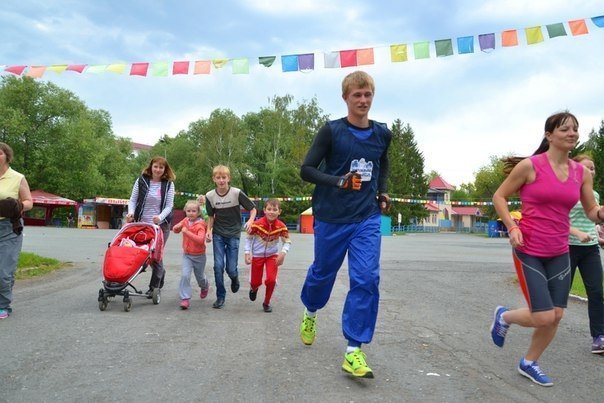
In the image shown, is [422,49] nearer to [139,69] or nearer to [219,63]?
[219,63]

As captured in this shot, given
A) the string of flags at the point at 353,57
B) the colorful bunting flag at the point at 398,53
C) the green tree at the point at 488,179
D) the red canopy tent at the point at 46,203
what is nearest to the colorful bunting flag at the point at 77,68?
the string of flags at the point at 353,57

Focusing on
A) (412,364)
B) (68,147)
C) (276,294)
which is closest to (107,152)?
(68,147)

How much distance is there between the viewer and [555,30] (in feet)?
40.9

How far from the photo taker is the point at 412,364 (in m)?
4.15

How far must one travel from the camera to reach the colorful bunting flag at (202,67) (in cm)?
1430

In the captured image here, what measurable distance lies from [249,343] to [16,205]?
3191mm

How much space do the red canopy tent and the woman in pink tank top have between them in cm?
5004

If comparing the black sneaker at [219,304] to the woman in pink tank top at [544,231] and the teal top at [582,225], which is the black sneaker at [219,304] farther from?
the teal top at [582,225]

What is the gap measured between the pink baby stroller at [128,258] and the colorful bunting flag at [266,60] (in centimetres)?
819

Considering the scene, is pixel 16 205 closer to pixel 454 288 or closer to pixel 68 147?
pixel 454 288

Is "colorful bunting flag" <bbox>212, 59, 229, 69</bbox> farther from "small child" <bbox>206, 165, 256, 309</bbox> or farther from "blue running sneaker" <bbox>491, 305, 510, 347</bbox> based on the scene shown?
"blue running sneaker" <bbox>491, 305, 510, 347</bbox>

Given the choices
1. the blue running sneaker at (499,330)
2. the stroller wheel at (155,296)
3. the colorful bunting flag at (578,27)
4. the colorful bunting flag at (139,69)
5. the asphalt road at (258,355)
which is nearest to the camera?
the asphalt road at (258,355)

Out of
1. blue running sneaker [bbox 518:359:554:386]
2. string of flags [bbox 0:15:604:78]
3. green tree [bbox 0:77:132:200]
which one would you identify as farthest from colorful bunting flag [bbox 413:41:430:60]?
green tree [bbox 0:77:132:200]

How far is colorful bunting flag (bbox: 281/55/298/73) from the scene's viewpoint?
14.1 meters
